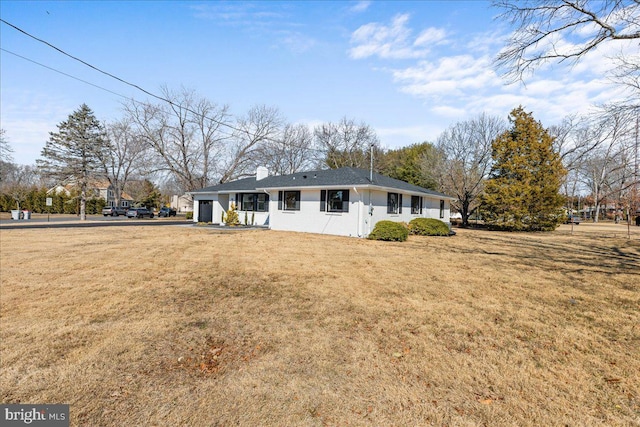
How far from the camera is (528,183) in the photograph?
22844 millimetres

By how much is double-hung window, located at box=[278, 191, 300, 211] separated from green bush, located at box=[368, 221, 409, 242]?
5589mm

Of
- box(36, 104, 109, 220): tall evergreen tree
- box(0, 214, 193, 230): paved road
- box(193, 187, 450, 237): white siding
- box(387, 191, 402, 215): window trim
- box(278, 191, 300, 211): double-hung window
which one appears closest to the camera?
box(193, 187, 450, 237): white siding

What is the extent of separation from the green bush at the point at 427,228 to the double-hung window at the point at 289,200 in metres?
6.95

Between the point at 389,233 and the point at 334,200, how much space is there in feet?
12.8

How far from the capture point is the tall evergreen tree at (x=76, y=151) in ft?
101

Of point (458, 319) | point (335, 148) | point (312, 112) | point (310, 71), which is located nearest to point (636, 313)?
point (458, 319)

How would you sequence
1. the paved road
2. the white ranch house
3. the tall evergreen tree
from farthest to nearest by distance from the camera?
the tall evergreen tree
the paved road
the white ranch house

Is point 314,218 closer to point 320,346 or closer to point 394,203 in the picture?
point 394,203

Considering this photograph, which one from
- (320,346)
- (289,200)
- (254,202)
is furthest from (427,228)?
(320,346)

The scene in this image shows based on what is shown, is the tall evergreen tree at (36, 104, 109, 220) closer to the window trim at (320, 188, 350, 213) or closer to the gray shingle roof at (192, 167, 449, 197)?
the gray shingle roof at (192, 167, 449, 197)

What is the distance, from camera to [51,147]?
31.6 metres

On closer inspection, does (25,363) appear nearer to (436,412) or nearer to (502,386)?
(436,412)

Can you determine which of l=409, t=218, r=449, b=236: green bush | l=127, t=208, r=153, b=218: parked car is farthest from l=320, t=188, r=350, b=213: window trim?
l=127, t=208, r=153, b=218: parked car

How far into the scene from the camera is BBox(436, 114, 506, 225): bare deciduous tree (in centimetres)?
2898
